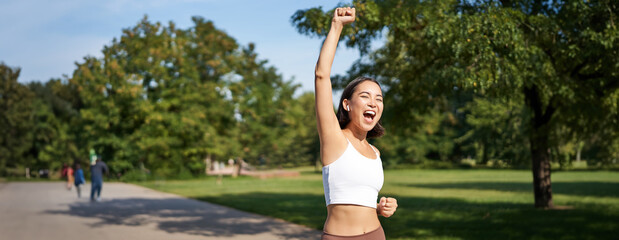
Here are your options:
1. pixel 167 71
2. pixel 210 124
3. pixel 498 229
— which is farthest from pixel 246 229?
pixel 210 124

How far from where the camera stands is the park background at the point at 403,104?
1062cm

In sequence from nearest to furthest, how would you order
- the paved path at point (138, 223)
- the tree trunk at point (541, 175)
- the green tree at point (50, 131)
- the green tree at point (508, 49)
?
the green tree at point (508, 49)
the paved path at point (138, 223)
the tree trunk at point (541, 175)
the green tree at point (50, 131)

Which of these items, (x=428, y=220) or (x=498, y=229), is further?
(x=428, y=220)

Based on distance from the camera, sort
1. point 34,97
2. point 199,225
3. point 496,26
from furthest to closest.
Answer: point 34,97 < point 199,225 < point 496,26

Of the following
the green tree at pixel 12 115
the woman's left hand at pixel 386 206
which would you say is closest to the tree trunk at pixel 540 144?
the woman's left hand at pixel 386 206

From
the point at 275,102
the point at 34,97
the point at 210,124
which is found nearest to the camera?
the point at 210,124

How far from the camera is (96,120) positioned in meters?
42.5

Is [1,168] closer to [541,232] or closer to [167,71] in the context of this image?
[167,71]

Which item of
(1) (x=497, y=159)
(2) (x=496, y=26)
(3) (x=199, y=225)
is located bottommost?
(3) (x=199, y=225)

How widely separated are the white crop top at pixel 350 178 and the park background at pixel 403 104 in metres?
7.62

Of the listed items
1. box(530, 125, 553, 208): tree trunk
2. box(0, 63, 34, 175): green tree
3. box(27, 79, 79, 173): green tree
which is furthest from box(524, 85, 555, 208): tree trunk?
box(0, 63, 34, 175): green tree

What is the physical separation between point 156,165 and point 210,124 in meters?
5.66

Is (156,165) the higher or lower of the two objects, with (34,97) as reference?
lower

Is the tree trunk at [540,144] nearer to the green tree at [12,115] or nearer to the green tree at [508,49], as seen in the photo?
the green tree at [508,49]
